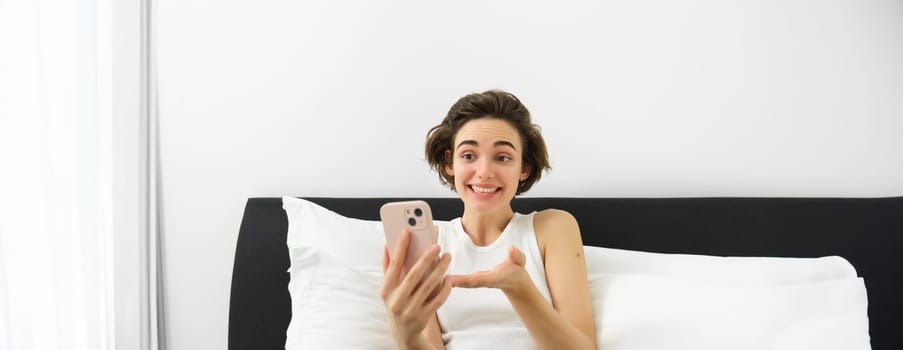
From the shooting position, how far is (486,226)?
1420 mm

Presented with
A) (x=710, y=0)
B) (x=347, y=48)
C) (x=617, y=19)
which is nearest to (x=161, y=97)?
(x=347, y=48)

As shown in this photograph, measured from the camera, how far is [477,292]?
4.40 feet

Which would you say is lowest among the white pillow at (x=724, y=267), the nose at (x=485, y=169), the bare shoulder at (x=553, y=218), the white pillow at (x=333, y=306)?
the white pillow at (x=333, y=306)

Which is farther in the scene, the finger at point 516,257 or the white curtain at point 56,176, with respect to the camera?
the white curtain at point 56,176

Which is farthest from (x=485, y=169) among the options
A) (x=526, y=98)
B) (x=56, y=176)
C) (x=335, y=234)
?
(x=56, y=176)

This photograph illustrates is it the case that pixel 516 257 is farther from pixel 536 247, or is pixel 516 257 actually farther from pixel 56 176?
pixel 56 176

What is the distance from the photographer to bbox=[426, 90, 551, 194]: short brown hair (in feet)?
4.47

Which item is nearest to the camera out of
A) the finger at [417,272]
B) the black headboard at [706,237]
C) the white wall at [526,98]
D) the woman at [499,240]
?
the finger at [417,272]

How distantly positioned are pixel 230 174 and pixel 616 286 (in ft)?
3.65

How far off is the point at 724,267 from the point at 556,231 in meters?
0.38

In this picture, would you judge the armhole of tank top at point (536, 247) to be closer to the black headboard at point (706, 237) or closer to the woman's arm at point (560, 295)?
the woman's arm at point (560, 295)

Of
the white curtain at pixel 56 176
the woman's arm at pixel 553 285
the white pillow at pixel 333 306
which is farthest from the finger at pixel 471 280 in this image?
the white curtain at pixel 56 176

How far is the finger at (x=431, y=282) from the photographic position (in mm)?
984

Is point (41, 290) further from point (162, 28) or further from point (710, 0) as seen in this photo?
point (710, 0)
